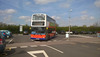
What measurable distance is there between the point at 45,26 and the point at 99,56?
1003 cm

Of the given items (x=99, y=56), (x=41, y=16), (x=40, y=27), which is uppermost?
(x=41, y=16)

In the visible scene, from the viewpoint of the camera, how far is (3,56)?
22.1ft

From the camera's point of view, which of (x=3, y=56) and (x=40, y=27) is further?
(x=40, y=27)

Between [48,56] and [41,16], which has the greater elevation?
[41,16]

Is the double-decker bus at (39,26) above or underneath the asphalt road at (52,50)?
above

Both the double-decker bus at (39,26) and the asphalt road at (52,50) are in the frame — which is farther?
the double-decker bus at (39,26)

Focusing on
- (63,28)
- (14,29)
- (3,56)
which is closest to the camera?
(3,56)

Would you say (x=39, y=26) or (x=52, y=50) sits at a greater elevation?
(x=39, y=26)

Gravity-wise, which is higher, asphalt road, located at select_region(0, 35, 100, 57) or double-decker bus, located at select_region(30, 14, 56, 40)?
double-decker bus, located at select_region(30, 14, 56, 40)

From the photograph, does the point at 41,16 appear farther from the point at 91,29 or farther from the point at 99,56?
the point at 91,29

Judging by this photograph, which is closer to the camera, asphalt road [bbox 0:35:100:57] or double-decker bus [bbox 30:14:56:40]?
asphalt road [bbox 0:35:100:57]

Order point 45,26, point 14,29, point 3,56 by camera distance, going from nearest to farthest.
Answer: point 3,56 < point 45,26 < point 14,29

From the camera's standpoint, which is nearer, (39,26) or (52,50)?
(52,50)

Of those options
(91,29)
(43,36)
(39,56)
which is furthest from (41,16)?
(91,29)
